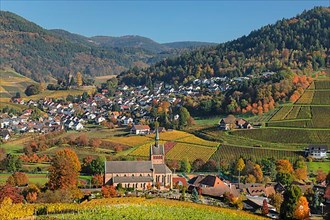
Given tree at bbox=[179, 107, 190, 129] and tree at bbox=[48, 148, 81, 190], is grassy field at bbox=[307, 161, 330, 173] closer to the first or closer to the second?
tree at bbox=[179, 107, 190, 129]

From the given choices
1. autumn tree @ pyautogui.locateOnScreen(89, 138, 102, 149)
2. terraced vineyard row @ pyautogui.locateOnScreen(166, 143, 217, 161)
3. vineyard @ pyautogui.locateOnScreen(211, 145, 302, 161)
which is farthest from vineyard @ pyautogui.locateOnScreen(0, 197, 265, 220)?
autumn tree @ pyautogui.locateOnScreen(89, 138, 102, 149)

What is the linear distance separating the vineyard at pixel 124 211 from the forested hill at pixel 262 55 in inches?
3688

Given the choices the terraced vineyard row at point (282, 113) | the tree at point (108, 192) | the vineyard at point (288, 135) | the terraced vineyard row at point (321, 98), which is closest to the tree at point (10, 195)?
the tree at point (108, 192)

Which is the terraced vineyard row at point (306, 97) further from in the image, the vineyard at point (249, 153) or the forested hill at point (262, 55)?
the vineyard at point (249, 153)

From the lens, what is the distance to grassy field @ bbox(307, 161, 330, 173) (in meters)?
66.6

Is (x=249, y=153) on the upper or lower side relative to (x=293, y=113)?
lower

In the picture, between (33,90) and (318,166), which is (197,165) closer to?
(318,166)

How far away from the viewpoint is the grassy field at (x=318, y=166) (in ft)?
219

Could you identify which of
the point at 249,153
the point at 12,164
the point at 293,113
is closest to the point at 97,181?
the point at 12,164

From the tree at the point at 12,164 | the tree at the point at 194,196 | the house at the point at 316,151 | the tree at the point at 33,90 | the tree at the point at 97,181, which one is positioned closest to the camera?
the tree at the point at 194,196

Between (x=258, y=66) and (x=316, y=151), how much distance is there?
8008 centimetres

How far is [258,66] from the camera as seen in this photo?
147750 millimetres

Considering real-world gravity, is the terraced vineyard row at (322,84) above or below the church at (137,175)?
above

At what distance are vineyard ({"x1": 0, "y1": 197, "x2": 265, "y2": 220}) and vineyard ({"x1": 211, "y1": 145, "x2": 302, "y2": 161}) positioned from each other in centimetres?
2743
